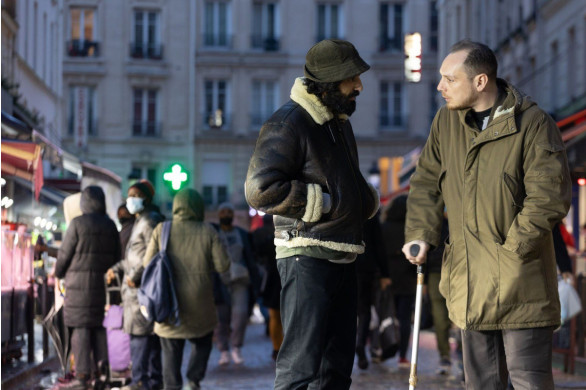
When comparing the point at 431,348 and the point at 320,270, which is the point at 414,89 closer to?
the point at 431,348

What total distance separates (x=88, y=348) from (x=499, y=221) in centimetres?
624

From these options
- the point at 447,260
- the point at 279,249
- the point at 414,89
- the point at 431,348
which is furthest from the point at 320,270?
the point at 414,89

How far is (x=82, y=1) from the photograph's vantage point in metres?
55.5

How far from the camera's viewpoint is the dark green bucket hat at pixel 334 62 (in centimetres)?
628

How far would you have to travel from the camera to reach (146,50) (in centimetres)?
5569

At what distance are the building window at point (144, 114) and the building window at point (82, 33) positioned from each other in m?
2.57

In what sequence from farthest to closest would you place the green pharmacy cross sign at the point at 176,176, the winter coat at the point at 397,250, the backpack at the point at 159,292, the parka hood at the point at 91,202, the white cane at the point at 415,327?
the green pharmacy cross sign at the point at 176,176 → the winter coat at the point at 397,250 → the parka hood at the point at 91,202 → the backpack at the point at 159,292 → the white cane at the point at 415,327

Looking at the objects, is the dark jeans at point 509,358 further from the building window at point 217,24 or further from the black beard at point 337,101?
the building window at point 217,24

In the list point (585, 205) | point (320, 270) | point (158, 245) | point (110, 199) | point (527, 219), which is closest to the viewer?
point (527, 219)

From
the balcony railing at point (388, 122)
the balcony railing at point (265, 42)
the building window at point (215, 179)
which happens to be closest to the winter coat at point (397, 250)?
the building window at point (215, 179)

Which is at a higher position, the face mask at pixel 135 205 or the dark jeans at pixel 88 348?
the face mask at pixel 135 205

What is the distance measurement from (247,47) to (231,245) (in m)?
41.5

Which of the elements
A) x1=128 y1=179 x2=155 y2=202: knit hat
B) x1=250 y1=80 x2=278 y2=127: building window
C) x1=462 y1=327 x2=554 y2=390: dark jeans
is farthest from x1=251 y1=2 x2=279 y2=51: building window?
x1=462 y1=327 x2=554 y2=390: dark jeans

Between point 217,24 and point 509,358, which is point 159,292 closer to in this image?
point 509,358
